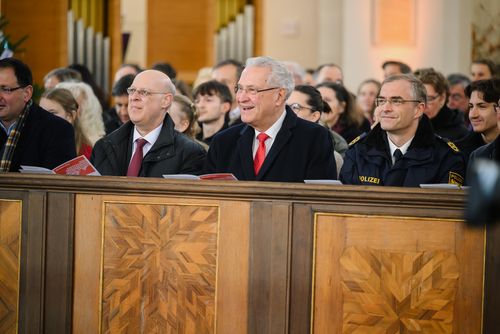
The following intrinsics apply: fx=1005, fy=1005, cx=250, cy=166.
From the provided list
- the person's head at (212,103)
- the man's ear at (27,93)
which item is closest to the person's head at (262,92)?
the man's ear at (27,93)

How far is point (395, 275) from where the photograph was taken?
438cm

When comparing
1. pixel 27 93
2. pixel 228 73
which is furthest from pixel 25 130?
pixel 228 73

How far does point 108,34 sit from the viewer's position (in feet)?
44.1

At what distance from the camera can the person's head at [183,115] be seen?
634 cm

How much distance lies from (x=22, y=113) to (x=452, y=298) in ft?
9.01

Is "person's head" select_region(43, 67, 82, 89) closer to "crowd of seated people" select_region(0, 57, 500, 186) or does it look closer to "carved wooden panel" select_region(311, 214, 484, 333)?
"crowd of seated people" select_region(0, 57, 500, 186)

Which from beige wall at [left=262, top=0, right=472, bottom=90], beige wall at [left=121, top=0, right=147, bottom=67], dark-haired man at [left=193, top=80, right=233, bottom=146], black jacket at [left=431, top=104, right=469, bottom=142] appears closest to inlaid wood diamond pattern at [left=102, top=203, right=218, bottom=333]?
dark-haired man at [left=193, top=80, right=233, bottom=146]

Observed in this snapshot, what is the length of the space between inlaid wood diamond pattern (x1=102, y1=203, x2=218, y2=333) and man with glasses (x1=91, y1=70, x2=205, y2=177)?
776mm

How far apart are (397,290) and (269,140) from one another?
1292mm

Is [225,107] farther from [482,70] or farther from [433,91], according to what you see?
[482,70]

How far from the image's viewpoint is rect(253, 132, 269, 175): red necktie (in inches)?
208

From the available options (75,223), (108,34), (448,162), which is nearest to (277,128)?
(448,162)

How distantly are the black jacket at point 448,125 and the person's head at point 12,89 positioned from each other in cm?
291

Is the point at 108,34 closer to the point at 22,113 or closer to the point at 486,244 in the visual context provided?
the point at 22,113
